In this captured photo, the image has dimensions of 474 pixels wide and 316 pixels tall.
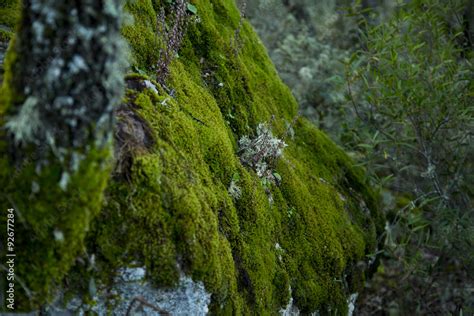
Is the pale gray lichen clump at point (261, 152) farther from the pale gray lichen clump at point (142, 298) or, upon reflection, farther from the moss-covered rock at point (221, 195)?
the pale gray lichen clump at point (142, 298)

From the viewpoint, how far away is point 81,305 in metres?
2.48

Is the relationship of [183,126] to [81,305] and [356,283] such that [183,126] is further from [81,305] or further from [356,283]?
[356,283]

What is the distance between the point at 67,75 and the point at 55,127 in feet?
0.75

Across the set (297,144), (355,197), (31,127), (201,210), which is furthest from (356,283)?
(31,127)

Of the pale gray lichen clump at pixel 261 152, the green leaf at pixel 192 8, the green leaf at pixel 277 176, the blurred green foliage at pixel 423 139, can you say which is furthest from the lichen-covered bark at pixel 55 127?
the blurred green foliage at pixel 423 139

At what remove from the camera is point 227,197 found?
11.0 feet

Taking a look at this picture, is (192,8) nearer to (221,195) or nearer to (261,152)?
(261,152)

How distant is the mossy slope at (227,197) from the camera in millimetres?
2561

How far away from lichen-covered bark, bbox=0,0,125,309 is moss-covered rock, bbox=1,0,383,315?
0.07 m

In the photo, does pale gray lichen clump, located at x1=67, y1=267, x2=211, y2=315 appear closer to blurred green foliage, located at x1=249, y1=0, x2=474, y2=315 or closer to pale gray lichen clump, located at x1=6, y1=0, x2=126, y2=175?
pale gray lichen clump, located at x1=6, y1=0, x2=126, y2=175

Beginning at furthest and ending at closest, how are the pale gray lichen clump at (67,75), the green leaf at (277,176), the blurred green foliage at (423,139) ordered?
the blurred green foliage at (423,139) → the green leaf at (277,176) → the pale gray lichen clump at (67,75)

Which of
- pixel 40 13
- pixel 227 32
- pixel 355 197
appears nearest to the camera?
pixel 40 13

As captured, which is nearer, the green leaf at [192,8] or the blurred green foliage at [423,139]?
the green leaf at [192,8]

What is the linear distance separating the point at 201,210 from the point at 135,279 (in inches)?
21.6
